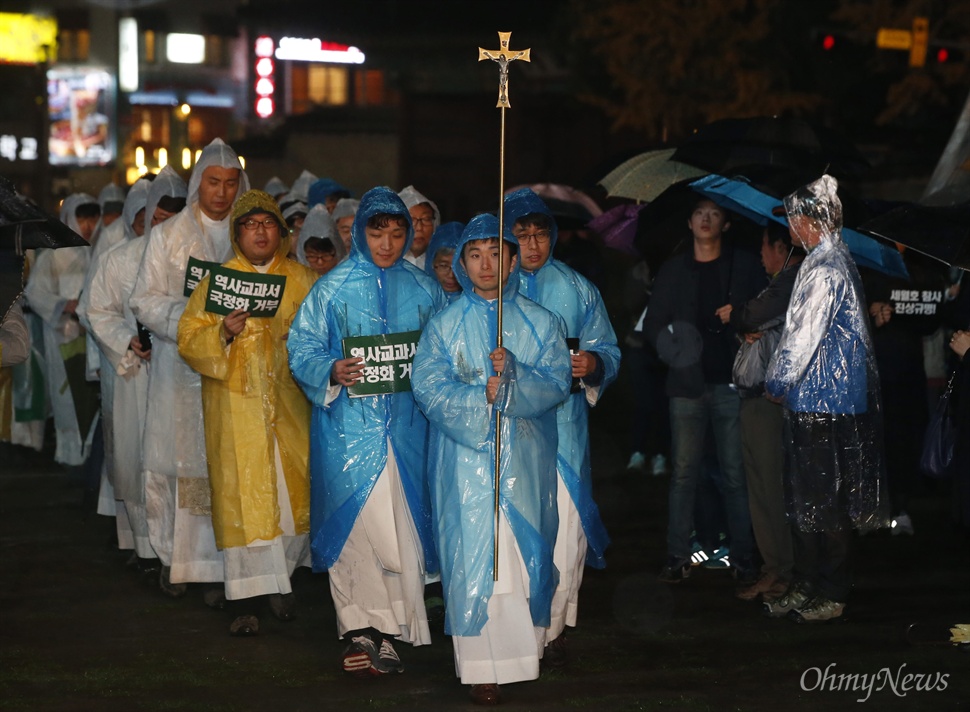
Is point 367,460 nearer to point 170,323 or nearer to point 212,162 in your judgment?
point 170,323

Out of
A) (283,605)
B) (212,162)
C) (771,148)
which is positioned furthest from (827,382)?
(212,162)

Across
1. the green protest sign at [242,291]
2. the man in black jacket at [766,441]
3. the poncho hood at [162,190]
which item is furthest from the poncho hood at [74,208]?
the man in black jacket at [766,441]

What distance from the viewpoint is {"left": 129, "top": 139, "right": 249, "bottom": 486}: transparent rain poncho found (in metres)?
7.45

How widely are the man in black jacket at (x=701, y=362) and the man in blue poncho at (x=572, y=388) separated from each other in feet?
4.07

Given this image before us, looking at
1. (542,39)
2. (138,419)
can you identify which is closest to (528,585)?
(138,419)

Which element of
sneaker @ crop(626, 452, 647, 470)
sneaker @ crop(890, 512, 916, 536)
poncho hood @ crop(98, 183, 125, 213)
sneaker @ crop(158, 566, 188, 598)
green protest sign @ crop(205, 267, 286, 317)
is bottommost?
sneaker @ crop(158, 566, 188, 598)

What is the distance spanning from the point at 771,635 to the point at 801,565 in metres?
0.47

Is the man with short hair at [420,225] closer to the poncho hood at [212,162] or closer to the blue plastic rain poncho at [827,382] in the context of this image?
the poncho hood at [212,162]

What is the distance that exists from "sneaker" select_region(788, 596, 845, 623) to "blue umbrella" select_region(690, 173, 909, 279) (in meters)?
1.82

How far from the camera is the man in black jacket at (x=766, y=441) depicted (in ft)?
23.6

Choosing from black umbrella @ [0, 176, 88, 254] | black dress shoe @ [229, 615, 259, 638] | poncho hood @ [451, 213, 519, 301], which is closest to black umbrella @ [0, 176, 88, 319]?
black umbrella @ [0, 176, 88, 254]

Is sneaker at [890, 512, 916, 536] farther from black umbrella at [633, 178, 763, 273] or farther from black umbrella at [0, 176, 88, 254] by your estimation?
black umbrella at [0, 176, 88, 254]

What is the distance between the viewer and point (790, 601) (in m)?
7.05

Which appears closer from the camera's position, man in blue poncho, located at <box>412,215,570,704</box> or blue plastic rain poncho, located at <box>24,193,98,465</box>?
man in blue poncho, located at <box>412,215,570,704</box>
